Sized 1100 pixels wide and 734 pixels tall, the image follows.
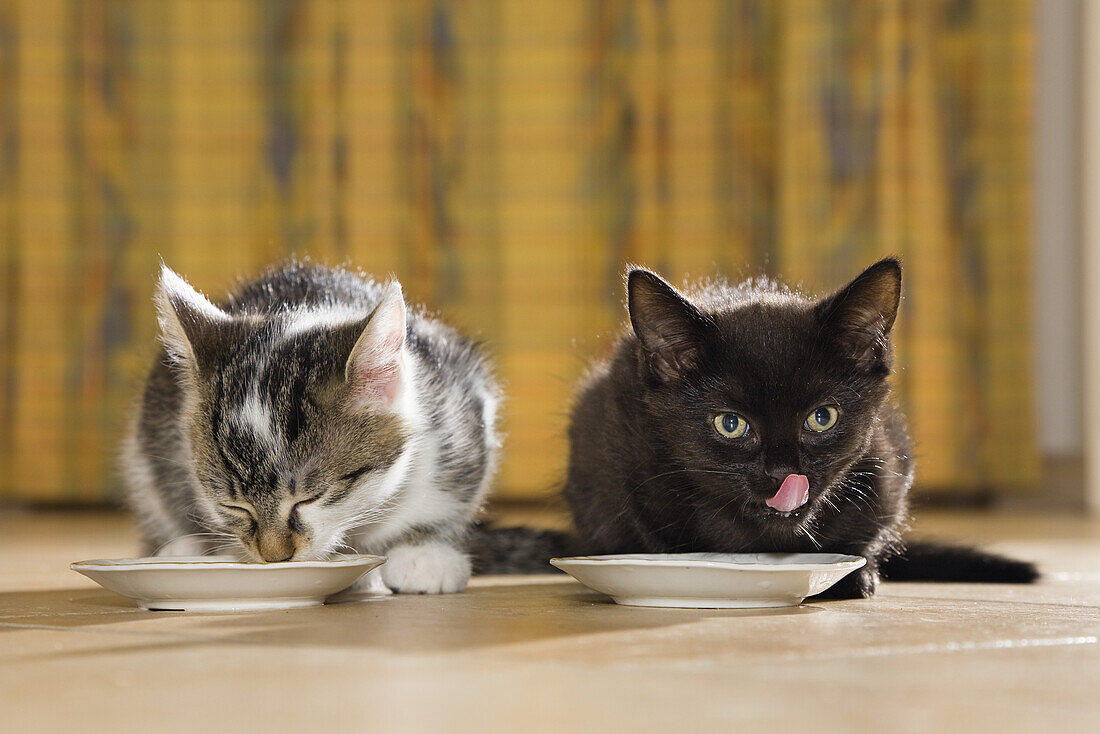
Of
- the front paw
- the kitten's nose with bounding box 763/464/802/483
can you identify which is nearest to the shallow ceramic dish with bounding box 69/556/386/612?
the kitten's nose with bounding box 763/464/802/483

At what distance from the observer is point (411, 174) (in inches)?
179

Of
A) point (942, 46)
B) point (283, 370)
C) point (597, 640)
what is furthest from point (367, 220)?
point (597, 640)

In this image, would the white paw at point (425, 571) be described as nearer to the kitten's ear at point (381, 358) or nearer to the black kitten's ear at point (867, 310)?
the kitten's ear at point (381, 358)

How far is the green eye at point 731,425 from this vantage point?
5.25 ft

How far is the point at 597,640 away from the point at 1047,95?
393cm

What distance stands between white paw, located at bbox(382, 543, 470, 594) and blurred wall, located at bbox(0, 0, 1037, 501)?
2.53 m

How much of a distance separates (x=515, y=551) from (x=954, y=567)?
0.74m

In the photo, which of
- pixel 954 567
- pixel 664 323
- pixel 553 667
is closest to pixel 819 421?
pixel 664 323

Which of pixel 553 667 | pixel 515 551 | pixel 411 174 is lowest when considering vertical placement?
pixel 553 667

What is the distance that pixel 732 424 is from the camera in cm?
161

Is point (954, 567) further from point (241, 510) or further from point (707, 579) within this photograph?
point (241, 510)

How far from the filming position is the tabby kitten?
162cm

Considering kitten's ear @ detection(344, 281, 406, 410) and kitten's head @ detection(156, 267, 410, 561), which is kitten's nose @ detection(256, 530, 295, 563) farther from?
kitten's ear @ detection(344, 281, 406, 410)

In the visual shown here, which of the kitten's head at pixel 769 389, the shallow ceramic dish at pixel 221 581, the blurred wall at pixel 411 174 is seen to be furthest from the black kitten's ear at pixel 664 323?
the blurred wall at pixel 411 174
